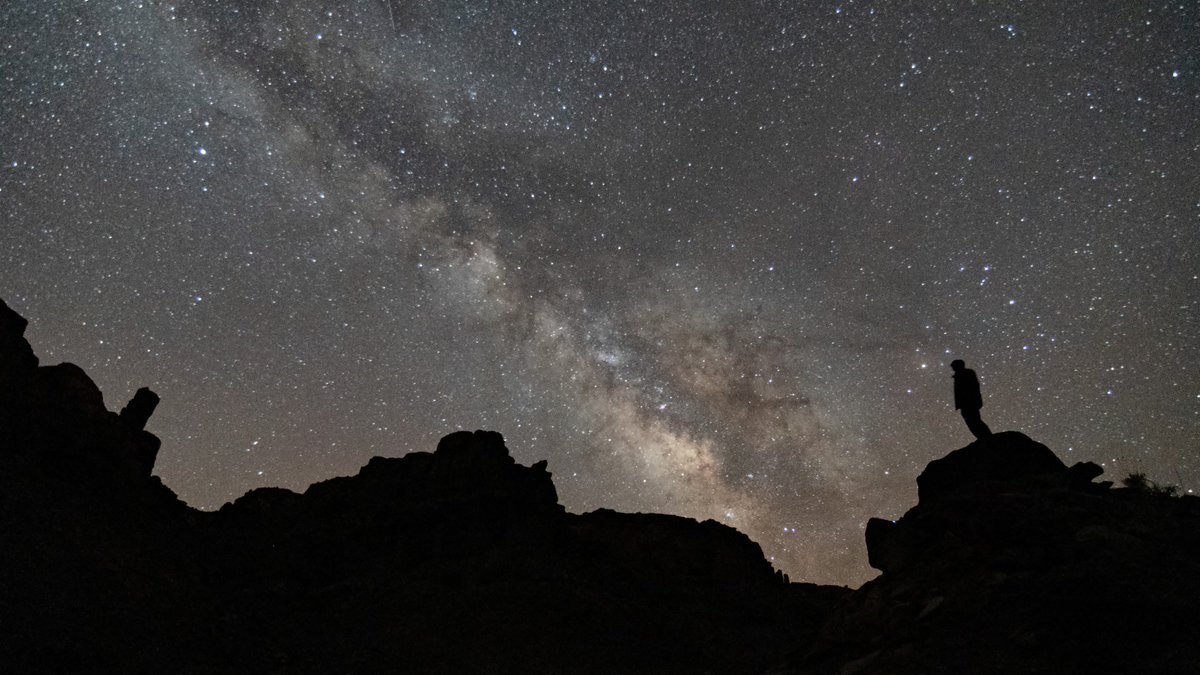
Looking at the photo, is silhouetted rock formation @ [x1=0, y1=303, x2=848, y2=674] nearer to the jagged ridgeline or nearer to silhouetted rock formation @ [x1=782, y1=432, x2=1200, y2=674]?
the jagged ridgeline

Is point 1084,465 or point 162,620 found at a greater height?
point 1084,465

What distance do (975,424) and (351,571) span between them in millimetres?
23429

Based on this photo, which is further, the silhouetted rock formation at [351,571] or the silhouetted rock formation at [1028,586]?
the silhouetted rock formation at [351,571]

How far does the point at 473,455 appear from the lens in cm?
3122

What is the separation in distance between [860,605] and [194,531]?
23.7m

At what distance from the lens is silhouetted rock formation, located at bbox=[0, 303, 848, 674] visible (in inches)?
595

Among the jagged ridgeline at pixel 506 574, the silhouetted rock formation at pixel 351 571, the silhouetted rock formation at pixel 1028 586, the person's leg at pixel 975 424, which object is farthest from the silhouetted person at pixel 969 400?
the silhouetted rock formation at pixel 351 571

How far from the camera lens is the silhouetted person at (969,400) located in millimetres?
13758

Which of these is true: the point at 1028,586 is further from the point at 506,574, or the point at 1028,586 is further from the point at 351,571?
the point at 351,571

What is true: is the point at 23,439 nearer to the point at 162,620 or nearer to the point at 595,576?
the point at 162,620

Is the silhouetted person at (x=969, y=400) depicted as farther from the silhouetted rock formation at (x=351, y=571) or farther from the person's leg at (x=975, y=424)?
the silhouetted rock formation at (x=351, y=571)

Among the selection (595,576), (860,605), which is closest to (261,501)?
(595,576)

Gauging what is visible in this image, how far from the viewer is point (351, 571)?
81.1 feet

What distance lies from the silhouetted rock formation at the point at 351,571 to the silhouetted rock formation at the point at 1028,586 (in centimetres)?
214
